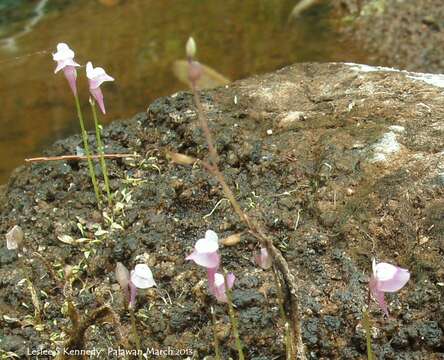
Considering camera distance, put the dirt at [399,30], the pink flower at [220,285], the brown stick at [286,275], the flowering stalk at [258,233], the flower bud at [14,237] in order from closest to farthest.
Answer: the flowering stalk at [258,233], the brown stick at [286,275], the pink flower at [220,285], the flower bud at [14,237], the dirt at [399,30]

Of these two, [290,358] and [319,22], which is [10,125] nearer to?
[319,22]

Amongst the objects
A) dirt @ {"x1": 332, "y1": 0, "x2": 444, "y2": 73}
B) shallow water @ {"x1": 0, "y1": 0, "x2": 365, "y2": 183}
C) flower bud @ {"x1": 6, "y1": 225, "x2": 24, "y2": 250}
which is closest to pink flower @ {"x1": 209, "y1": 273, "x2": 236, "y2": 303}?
flower bud @ {"x1": 6, "y1": 225, "x2": 24, "y2": 250}

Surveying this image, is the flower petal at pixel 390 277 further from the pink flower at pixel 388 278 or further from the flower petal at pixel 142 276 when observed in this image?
the flower petal at pixel 142 276

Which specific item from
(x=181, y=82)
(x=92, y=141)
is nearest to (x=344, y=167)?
(x=92, y=141)

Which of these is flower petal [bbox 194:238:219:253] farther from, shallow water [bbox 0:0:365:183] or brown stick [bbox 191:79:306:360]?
shallow water [bbox 0:0:365:183]

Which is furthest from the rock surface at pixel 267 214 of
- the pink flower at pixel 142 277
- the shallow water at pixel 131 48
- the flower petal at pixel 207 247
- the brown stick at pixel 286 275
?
the shallow water at pixel 131 48

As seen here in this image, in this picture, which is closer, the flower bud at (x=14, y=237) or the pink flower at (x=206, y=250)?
the pink flower at (x=206, y=250)
